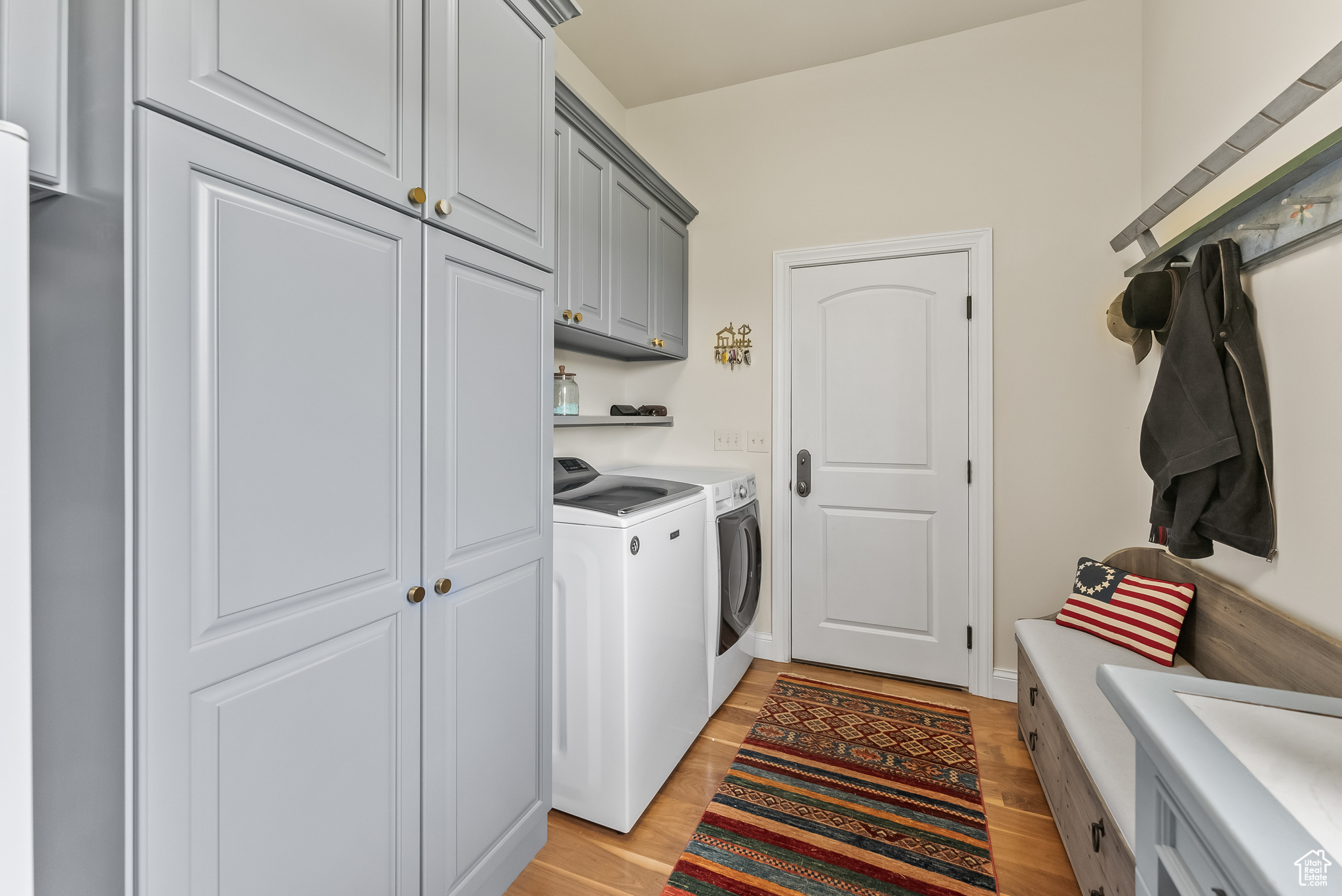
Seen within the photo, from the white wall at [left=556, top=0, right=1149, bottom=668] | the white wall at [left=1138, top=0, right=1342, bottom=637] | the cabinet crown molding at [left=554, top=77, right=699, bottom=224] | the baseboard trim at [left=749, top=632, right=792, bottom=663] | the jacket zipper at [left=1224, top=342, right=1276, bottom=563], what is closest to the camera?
the white wall at [left=1138, top=0, right=1342, bottom=637]

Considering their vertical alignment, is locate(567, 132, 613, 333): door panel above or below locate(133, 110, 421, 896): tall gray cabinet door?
above

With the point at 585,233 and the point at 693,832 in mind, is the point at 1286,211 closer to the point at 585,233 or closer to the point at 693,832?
the point at 585,233

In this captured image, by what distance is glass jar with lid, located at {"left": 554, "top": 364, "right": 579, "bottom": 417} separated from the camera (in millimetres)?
2359

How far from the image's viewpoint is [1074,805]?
4.89 feet

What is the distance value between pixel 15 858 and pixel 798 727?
7.13ft

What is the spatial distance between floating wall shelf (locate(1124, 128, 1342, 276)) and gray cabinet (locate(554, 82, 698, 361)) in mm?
1821

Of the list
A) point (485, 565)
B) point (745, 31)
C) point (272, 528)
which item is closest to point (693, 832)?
point (485, 565)

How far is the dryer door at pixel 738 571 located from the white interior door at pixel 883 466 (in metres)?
0.29

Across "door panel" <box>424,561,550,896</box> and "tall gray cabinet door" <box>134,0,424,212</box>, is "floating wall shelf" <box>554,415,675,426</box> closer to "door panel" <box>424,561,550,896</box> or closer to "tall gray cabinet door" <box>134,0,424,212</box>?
"door panel" <box>424,561,550,896</box>

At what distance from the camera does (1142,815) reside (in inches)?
30.9

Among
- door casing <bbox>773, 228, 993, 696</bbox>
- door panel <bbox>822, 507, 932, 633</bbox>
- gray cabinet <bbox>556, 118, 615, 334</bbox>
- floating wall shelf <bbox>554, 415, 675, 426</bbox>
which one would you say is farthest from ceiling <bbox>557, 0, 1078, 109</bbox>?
door panel <bbox>822, 507, 932, 633</bbox>

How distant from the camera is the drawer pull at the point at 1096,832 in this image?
1.27 metres

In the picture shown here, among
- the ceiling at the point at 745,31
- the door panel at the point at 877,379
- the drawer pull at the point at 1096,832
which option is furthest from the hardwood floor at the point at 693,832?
the ceiling at the point at 745,31

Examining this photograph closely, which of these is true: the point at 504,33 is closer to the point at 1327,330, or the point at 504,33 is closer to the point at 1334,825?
the point at 1334,825
